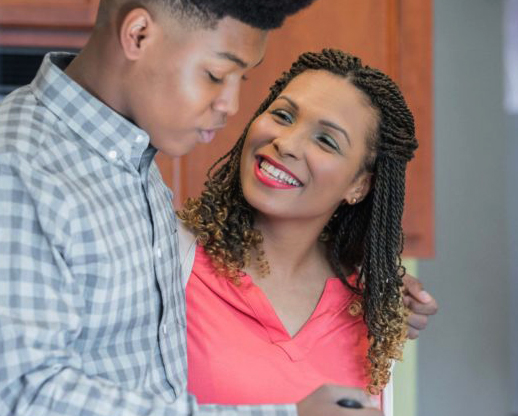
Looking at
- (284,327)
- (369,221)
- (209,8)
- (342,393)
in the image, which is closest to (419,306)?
(369,221)

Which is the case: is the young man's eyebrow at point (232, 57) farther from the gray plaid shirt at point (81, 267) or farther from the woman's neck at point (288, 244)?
the woman's neck at point (288, 244)

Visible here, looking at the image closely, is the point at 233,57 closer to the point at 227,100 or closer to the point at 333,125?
the point at 227,100

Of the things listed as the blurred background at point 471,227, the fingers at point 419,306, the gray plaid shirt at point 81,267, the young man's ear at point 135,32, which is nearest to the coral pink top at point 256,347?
the fingers at point 419,306

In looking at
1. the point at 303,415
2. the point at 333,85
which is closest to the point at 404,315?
the point at 333,85

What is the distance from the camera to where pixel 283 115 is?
159 centimetres

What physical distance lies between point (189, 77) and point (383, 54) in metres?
1.02

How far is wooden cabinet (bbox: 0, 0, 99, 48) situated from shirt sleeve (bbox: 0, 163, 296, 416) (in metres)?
0.99

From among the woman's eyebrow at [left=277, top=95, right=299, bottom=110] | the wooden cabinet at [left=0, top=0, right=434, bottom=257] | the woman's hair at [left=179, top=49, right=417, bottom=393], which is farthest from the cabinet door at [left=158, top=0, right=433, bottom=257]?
the woman's eyebrow at [left=277, top=95, right=299, bottom=110]

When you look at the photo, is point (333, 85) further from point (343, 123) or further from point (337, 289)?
point (337, 289)

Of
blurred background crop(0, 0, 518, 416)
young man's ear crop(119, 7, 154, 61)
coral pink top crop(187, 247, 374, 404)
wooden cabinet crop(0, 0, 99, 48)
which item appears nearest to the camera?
young man's ear crop(119, 7, 154, 61)

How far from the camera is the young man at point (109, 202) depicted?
0.96 m

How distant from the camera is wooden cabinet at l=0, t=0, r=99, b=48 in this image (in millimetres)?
1890

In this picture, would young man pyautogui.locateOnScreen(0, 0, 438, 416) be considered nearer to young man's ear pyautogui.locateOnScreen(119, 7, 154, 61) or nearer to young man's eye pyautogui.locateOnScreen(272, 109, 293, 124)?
young man's ear pyautogui.locateOnScreen(119, 7, 154, 61)

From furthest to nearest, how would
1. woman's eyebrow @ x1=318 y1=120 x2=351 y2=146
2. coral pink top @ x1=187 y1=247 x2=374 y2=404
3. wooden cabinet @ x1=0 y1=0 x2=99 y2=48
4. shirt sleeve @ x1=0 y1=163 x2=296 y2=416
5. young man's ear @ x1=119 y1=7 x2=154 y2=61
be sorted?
wooden cabinet @ x1=0 y1=0 x2=99 y2=48 < woman's eyebrow @ x1=318 y1=120 x2=351 y2=146 < coral pink top @ x1=187 y1=247 x2=374 y2=404 < young man's ear @ x1=119 y1=7 x2=154 y2=61 < shirt sleeve @ x1=0 y1=163 x2=296 y2=416
